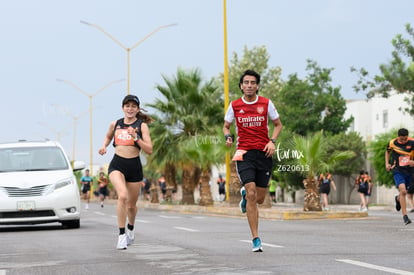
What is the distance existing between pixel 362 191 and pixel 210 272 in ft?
84.2

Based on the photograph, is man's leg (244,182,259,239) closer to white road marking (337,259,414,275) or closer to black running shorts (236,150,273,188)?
black running shorts (236,150,273,188)

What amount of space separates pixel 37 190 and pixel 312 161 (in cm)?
942

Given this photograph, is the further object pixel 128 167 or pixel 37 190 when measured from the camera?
pixel 37 190

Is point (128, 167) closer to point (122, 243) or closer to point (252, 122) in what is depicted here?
point (122, 243)

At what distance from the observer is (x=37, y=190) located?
58.1ft

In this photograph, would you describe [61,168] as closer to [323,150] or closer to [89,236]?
[89,236]

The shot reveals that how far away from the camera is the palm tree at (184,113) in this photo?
40500 mm

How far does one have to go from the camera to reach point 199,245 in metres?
12.5

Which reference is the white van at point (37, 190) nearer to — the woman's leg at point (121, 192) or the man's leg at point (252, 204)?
the woman's leg at point (121, 192)

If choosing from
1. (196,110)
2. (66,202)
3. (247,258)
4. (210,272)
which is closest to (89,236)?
(66,202)

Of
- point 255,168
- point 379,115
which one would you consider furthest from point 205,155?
point 379,115

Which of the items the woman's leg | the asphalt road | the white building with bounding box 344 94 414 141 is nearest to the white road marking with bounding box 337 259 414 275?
the asphalt road

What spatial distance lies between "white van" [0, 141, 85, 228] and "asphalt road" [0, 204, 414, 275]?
1.81 metres

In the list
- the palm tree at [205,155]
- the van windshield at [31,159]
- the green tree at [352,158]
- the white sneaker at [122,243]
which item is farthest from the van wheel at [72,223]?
the green tree at [352,158]
